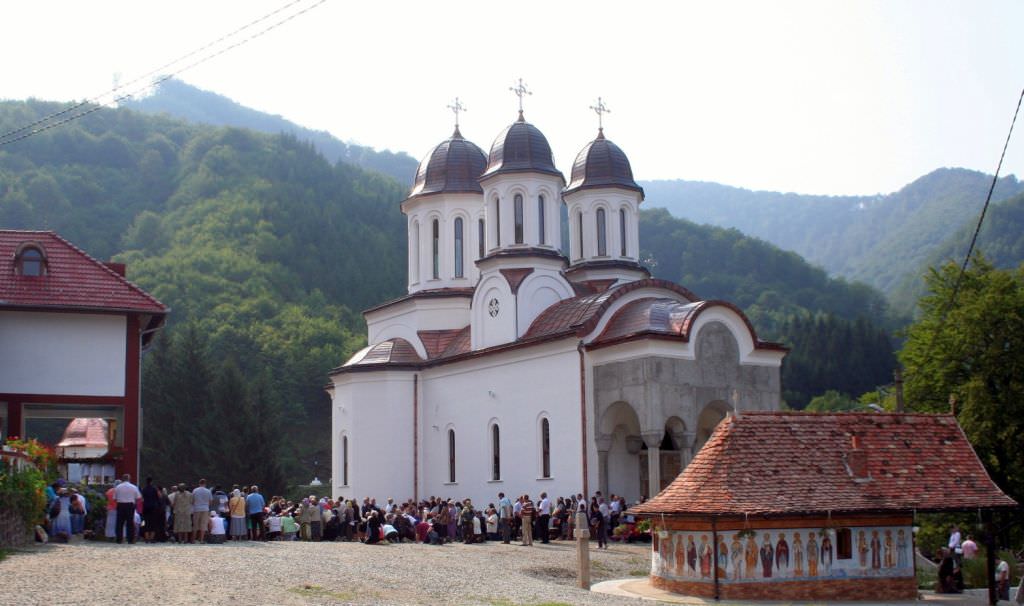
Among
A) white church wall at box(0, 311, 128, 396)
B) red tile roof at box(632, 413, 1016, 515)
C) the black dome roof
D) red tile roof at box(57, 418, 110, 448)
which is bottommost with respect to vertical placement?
red tile roof at box(632, 413, 1016, 515)

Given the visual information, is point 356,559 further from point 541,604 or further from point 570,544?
point 570,544

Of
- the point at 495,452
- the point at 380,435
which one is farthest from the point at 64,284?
the point at 495,452

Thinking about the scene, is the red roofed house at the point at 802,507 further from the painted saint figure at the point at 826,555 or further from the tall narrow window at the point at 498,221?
the tall narrow window at the point at 498,221

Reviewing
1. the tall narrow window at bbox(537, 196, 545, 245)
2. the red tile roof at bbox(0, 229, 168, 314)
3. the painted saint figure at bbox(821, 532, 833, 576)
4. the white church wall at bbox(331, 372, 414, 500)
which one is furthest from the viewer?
the white church wall at bbox(331, 372, 414, 500)

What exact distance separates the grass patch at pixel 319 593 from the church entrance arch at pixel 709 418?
16413 millimetres

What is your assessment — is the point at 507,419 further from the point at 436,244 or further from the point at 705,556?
the point at 705,556

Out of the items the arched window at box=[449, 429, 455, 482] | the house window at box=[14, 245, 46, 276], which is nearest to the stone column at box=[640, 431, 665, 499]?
the arched window at box=[449, 429, 455, 482]

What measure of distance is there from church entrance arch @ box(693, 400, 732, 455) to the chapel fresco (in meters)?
11.2

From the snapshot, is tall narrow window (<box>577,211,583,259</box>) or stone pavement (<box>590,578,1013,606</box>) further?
tall narrow window (<box>577,211,583,259</box>)

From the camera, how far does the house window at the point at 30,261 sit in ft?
93.8

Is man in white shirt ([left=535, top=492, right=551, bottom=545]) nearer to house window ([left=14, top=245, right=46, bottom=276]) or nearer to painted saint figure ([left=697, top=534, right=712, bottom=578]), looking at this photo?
painted saint figure ([left=697, top=534, right=712, bottom=578])

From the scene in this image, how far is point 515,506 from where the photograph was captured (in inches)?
1188

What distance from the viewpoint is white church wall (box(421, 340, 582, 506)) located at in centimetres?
3241

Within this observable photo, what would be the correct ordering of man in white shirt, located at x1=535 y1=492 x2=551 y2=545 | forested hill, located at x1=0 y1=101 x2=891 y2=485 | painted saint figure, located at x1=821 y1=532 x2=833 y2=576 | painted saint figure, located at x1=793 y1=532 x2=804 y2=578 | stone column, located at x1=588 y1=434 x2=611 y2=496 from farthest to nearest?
1. forested hill, located at x1=0 y1=101 x2=891 y2=485
2. stone column, located at x1=588 y1=434 x2=611 y2=496
3. man in white shirt, located at x1=535 y1=492 x2=551 y2=545
4. painted saint figure, located at x1=821 y1=532 x2=833 y2=576
5. painted saint figure, located at x1=793 y1=532 x2=804 y2=578
